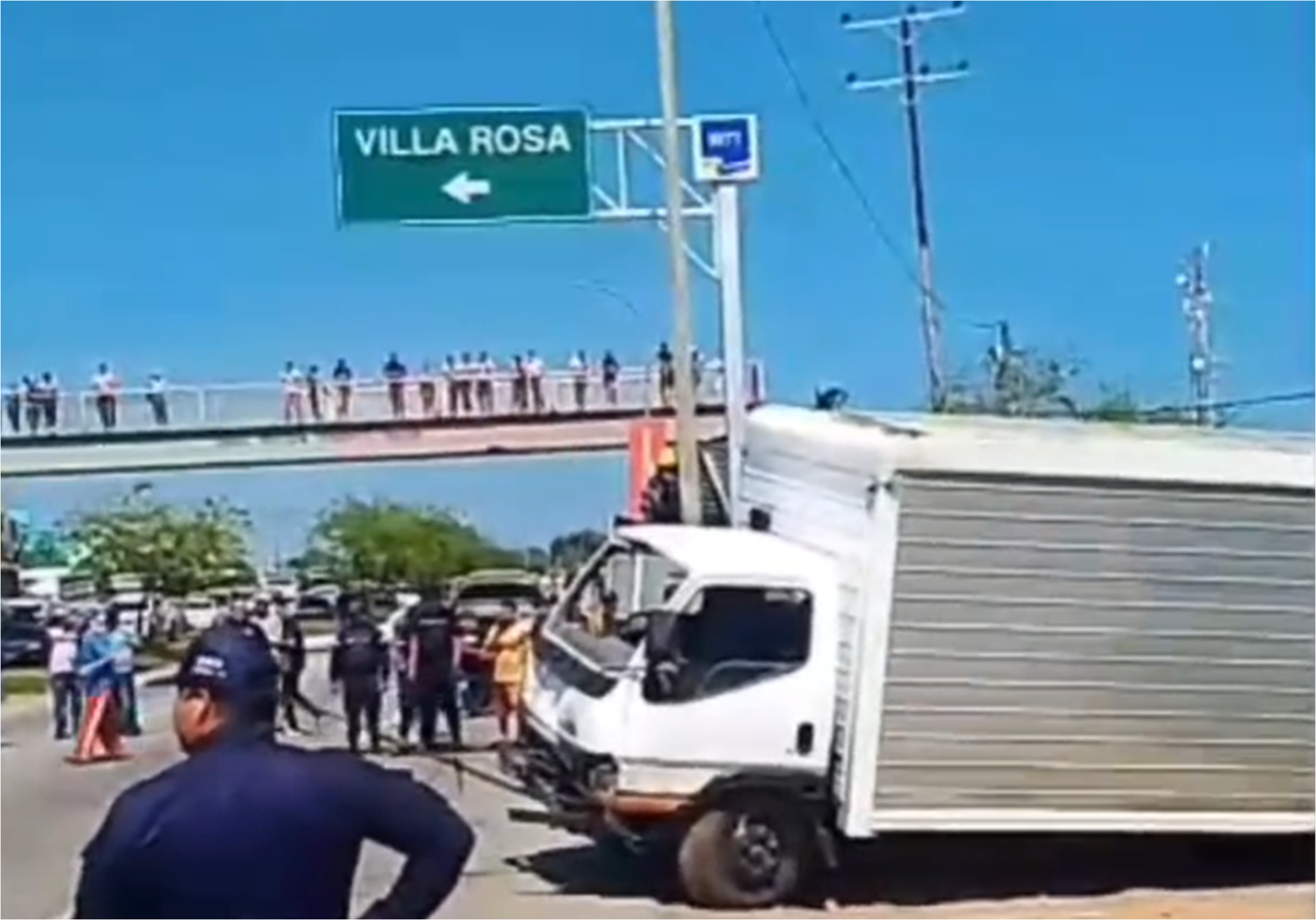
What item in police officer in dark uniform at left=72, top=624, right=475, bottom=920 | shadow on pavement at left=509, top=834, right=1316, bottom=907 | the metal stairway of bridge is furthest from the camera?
shadow on pavement at left=509, top=834, right=1316, bottom=907

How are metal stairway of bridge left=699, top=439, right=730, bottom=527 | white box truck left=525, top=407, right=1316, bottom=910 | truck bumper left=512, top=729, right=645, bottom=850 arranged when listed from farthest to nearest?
truck bumper left=512, top=729, right=645, bottom=850 < white box truck left=525, top=407, right=1316, bottom=910 < metal stairway of bridge left=699, top=439, right=730, bottom=527

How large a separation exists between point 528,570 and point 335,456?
1152 millimetres

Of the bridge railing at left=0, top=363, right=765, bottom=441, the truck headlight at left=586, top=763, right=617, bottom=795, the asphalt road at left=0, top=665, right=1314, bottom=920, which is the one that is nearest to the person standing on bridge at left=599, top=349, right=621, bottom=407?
the bridge railing at left=0, top=363, right=765, bottom=441

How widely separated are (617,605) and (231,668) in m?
8.18

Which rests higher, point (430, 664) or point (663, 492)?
point (663, 492)

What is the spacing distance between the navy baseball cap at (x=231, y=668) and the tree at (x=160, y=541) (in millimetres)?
1975

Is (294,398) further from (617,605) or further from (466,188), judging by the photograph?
(617,605)

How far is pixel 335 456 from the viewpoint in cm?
524

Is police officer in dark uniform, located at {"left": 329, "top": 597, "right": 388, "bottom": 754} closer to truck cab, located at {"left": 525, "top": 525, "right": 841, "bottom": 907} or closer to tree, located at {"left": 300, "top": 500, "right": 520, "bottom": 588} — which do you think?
tree, located at {"left": 300, "top": 500, "right": 520, "bottom": 588}

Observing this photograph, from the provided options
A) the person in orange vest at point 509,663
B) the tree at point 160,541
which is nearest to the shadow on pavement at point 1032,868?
the person in orange vest at point 509,663

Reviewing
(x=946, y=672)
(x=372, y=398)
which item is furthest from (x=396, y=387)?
(x=946, y=672)

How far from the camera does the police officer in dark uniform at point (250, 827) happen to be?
3.46 metres

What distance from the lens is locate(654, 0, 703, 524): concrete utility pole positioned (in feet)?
22.3

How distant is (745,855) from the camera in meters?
11.5
